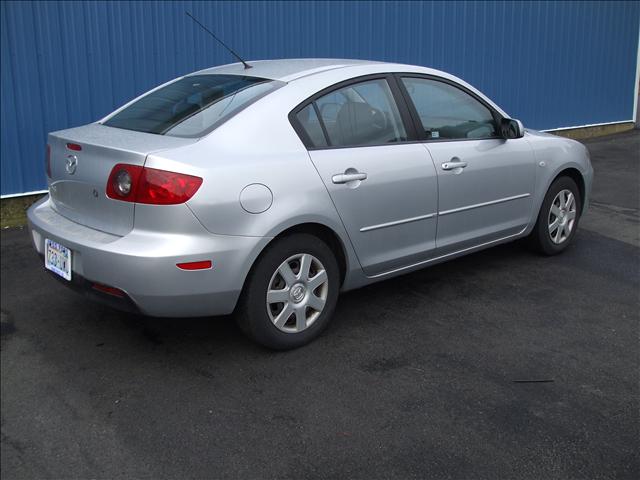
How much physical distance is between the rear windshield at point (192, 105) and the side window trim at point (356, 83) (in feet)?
0.69

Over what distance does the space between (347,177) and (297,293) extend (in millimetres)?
694

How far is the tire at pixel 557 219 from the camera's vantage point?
545cm

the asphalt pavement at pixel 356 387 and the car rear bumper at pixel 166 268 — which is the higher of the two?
the car rear bumper at pixel 166 268

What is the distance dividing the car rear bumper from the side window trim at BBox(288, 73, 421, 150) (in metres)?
0.68

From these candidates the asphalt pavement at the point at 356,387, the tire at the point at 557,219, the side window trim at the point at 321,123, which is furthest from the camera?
the tire at the point at 557,219

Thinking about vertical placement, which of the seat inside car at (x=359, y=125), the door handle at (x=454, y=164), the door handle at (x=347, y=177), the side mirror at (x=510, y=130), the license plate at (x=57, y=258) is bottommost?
the license plate at (x=57, y=258)

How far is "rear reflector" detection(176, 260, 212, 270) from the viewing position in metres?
3.45

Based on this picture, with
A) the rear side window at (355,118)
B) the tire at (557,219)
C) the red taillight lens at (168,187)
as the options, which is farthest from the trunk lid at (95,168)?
the tire at (557,219)

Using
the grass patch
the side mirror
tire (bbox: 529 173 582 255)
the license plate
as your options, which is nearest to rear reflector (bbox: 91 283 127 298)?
the license plate

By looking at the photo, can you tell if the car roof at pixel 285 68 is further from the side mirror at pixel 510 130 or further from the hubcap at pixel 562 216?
the hubcap at pixel 562 216

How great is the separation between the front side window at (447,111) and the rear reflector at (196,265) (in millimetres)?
1783

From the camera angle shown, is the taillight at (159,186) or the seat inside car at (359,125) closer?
the taillight at (159,186)

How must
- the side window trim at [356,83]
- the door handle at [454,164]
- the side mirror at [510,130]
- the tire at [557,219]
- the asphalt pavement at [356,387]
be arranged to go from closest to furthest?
the asphalt pavement at [356,387], the side window trim at [356,83], the door handle at [454,164], the side mirror at [510,130], the tire at [557,219]

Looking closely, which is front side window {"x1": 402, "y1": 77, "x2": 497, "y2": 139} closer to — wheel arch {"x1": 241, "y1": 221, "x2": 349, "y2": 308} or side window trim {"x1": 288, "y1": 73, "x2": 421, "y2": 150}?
side window trim {"x1": 288, "y1": 73, "x2": 421, "y2": 150}
